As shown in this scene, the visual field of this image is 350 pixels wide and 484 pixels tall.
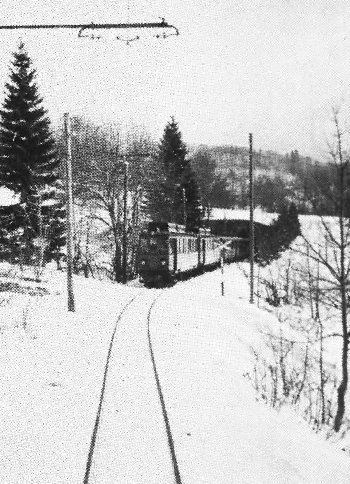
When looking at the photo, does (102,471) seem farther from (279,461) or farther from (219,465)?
(279,461)

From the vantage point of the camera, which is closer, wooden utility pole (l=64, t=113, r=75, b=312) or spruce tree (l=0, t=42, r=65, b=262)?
wooden utility pole (l=64, t=113, r=75, b=312)

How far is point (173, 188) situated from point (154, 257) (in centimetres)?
2448

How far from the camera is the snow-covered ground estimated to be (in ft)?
19.2

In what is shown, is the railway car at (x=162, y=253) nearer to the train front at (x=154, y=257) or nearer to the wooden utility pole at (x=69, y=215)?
the train front at (x=154, y=257)

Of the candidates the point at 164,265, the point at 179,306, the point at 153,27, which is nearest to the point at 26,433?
the point at 153,27

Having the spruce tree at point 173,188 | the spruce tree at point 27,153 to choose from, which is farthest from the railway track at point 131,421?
the spruce tree at point 173,188

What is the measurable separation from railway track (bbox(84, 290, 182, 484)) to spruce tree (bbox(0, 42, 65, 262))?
60.0 ft

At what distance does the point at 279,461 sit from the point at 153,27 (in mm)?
6369

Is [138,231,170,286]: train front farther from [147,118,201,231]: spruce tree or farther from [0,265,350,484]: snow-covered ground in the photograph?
[147,118,201,231]: spruce tree

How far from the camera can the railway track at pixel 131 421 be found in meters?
5.66

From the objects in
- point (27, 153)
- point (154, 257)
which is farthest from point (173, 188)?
point (154, 257)

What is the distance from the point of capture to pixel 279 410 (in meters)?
10.6

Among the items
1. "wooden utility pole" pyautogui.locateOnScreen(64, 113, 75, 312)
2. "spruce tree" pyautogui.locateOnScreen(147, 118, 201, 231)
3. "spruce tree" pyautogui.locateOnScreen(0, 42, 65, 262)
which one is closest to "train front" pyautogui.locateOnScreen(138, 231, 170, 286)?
"spruce tree" pyautogui.locateOnScreen(0, 42, 65, 262)

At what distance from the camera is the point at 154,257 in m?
26.4
